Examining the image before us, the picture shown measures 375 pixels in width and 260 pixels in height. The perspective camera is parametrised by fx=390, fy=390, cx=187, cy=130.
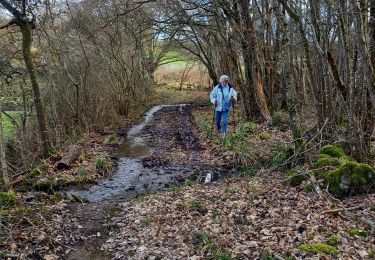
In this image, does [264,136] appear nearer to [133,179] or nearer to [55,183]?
[133,179]

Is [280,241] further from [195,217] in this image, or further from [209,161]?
[209,161]

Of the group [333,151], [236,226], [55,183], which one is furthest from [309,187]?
[55,183]

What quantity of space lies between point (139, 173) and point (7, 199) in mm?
3813

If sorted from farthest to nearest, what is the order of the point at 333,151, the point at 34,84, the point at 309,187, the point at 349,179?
the point at 34,84
the point at 333,151
the point at 309,187
the point at 349,179

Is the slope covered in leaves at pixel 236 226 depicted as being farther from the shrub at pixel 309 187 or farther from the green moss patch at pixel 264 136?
the green moss patch at pixel 264 136

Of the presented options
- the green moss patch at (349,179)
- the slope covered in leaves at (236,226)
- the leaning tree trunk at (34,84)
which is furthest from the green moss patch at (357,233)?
the leaning tree trunk at (34,84)

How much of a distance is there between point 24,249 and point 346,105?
6286 millimetres

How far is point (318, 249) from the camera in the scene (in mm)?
5148

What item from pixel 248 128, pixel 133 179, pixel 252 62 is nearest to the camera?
pixel 133 179

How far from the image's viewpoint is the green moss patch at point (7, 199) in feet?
25.6

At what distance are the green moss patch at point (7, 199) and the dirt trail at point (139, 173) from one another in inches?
44.4

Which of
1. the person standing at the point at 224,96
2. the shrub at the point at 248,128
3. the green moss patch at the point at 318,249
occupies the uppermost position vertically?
the person standing at the point at 224,96

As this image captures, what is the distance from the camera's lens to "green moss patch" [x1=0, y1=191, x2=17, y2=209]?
7812 mm

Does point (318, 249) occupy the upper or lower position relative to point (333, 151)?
lower
